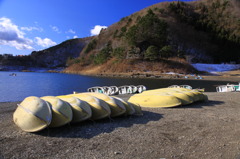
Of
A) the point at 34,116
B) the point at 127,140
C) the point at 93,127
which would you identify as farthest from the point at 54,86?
the point at 127,140

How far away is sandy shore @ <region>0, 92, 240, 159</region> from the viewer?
489cm

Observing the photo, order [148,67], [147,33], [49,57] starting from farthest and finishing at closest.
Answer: [49,57]
[147,33]
[148,67]

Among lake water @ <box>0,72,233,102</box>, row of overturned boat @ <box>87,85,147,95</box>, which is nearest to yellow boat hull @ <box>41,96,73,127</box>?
row of overturned boat @ <box>87,85,147,95</box>

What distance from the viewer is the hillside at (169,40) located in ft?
259

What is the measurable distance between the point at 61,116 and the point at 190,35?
115 meters

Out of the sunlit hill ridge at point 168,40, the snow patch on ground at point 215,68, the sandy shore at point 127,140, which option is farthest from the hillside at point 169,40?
the sandy shore at point 127,140

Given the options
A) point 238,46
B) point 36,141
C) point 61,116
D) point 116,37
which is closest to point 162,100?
point 61,116

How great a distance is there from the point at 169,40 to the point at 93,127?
101m

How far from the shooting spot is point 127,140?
231 inches

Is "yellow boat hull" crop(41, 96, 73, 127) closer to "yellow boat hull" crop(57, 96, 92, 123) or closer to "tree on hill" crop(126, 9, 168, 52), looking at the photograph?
"yellow boat hull" crop(57, 96, 92, 123)

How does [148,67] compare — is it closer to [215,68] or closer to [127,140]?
[215,68]

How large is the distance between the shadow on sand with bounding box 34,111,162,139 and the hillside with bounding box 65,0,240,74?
65.5m

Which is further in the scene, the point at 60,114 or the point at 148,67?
the point at 148,67

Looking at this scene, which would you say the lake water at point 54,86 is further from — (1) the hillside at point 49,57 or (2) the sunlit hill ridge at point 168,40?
(1) the hillside at point 49,57
